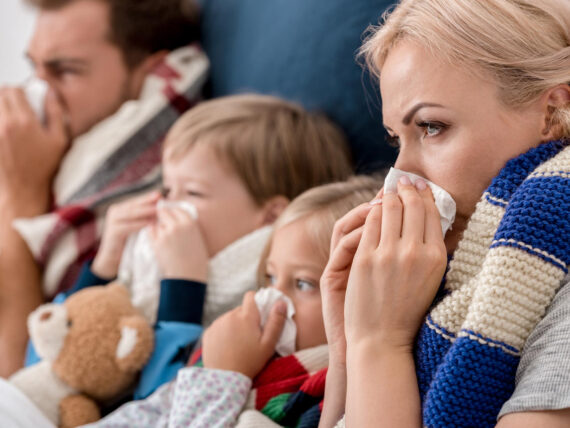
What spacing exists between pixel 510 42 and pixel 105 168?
1.23m

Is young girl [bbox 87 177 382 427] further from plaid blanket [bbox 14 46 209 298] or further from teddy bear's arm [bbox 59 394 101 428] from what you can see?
plaid blanket [bbox 14 46 209 298]

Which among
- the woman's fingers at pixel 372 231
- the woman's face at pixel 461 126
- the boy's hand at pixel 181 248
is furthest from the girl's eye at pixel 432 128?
the boy's hand at pixel 181 248

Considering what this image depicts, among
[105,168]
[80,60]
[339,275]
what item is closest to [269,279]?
[339,275]

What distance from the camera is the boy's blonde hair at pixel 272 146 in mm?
1404

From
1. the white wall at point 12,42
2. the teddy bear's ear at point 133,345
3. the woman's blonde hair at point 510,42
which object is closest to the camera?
the woman's blonde hair at point 510,42

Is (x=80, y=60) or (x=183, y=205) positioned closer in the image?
(x=183, y=205)

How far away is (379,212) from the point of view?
82 centimetres

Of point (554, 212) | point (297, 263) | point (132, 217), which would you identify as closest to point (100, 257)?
point (132, 217)

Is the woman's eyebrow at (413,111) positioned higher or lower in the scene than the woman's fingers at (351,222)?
higher

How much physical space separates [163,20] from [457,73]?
4.57 ft

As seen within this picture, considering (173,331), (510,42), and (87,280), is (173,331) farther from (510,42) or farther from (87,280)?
(510,42)

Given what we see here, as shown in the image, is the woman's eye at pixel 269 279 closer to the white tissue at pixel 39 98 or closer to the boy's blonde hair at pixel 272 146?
the boy's blonde hair at pixel 272 146

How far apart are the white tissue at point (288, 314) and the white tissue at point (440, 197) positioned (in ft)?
1.09

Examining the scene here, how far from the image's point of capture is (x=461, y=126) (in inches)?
31.6
